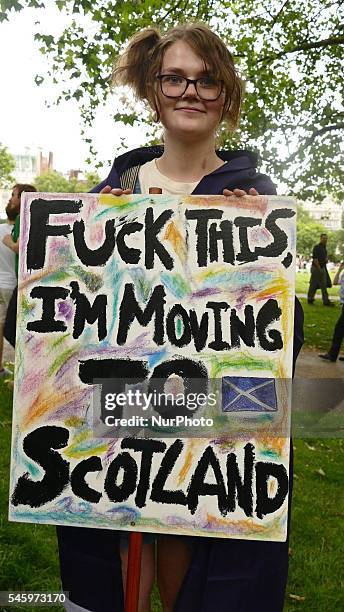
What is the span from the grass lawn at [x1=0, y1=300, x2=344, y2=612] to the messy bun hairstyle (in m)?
2.05

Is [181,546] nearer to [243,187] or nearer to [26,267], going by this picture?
[26,267]

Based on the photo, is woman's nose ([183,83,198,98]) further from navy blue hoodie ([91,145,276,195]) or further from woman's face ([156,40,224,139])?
navy blue hoodie ([91,145,276,195])

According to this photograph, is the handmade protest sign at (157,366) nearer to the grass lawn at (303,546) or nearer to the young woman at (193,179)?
the young woman at (193,179)

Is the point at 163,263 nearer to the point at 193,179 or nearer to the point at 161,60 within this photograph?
the point at 193,179

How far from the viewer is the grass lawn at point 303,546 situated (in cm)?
289

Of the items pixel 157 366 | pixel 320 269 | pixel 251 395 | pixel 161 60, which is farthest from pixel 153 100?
pixel 320 269

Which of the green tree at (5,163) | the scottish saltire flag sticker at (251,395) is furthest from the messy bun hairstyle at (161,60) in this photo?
the green tree at (5,163)

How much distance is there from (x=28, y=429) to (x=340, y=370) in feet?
22.8

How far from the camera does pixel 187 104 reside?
173 cm

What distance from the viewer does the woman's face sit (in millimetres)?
1729

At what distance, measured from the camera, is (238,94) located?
1.86 metres

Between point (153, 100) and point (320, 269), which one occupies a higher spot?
point (320, 269)

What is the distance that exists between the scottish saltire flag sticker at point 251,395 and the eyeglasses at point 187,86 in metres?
0.75

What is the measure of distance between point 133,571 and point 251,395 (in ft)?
1.75
